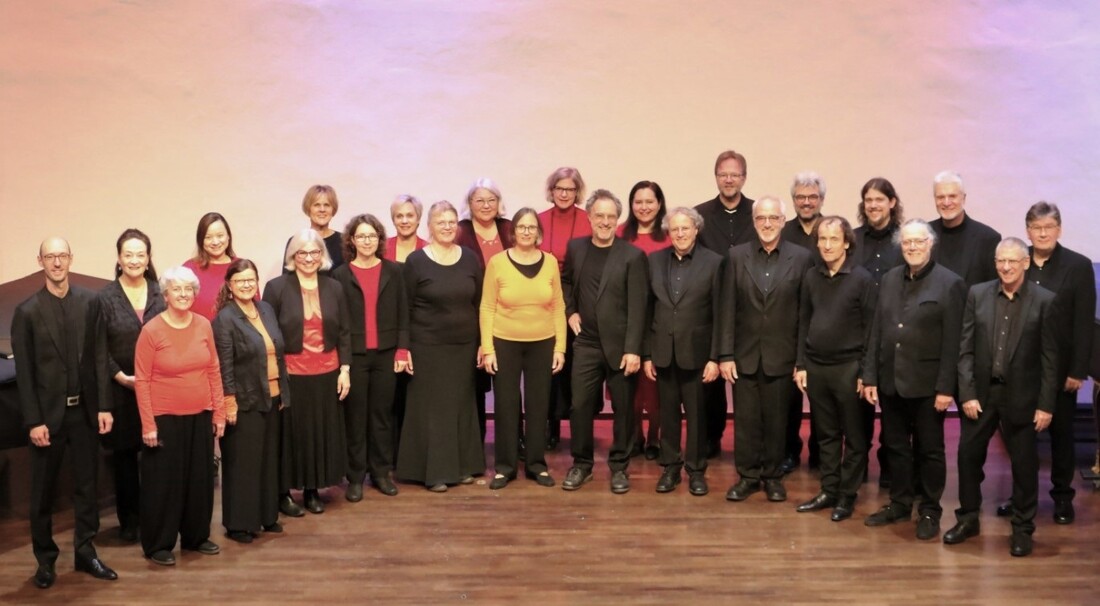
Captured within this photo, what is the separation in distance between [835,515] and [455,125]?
3.54 m

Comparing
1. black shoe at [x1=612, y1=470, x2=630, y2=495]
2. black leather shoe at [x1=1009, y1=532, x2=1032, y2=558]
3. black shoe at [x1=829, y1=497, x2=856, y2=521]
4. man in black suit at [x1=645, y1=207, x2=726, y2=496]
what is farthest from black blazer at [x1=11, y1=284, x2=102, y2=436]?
black leather shoe at [x1=1009, y1=532, x2=1032, y2=558]

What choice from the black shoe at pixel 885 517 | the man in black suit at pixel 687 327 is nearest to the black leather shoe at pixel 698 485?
the man in black suit at pixel 687 327

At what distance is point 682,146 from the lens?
711 cm

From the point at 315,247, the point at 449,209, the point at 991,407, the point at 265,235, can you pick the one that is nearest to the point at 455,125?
the point at 265,235

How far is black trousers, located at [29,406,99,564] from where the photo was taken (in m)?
4.29

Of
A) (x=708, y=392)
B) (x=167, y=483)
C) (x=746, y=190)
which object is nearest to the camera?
(x=167, y=483)

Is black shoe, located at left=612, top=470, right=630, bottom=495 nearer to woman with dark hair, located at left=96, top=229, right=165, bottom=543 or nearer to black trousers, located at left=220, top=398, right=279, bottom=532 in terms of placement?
black trousers, located at left=220, top=398, right=279, bottom=532

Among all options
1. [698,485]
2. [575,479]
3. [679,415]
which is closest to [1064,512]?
[698,485]

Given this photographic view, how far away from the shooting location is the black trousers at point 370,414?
17.8ft

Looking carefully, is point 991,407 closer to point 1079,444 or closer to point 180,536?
point 1079,444

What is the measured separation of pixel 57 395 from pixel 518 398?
225 centimetres

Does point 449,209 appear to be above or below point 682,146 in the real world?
below

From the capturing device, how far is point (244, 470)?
4805 mm

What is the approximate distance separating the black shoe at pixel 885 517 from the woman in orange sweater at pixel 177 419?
9.27 feet
